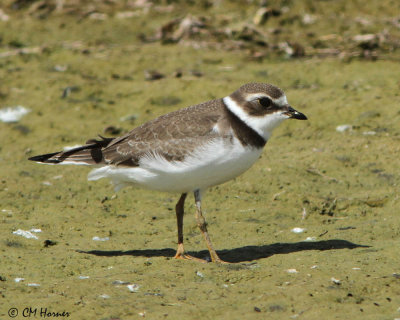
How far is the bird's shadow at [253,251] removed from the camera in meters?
6.18

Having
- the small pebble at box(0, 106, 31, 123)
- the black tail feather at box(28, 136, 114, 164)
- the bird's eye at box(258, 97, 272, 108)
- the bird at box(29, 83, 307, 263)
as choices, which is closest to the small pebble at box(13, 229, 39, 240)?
the black tail feather at box(28, 136, 114, 164)

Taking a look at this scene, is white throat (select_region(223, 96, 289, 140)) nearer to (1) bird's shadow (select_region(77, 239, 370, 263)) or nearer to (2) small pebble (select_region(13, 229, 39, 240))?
(1) bird's shadow (select_region(77, 239, 370, 263))

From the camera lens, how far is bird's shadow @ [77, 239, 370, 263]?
6.18 metres

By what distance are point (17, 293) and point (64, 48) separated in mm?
8627

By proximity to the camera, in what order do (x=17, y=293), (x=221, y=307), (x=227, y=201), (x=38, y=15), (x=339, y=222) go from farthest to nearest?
(x=38, y=15)
(x=227, y=201)
(x=339, y=222)
(x=17, y=293)
(x=221, y=307)

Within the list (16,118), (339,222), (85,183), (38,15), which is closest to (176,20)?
(38,15)

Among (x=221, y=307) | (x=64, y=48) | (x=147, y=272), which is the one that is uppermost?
(x=221, y=307)

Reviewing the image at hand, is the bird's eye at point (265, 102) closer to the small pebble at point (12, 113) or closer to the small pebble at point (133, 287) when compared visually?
the small pebble at point (133, 287)

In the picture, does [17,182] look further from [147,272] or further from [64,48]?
[64,48]

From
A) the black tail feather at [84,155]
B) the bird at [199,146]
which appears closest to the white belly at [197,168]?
the bird at [199,146]

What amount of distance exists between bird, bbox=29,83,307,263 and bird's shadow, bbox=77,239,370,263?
0.19m

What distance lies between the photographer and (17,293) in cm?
508

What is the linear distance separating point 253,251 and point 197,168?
40.5 inches

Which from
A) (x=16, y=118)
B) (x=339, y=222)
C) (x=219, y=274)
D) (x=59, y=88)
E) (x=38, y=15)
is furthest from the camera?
(x=38, y=15)
